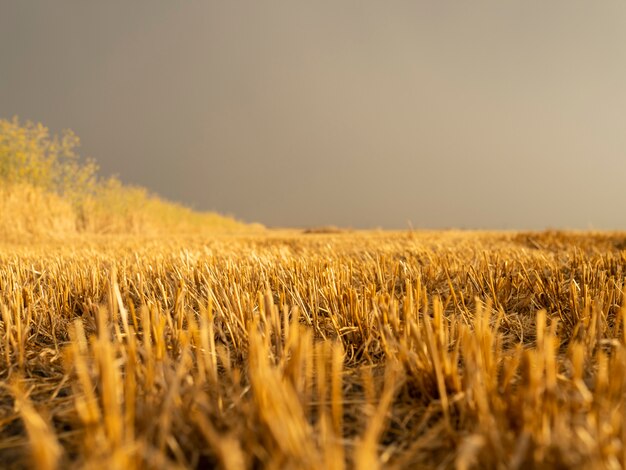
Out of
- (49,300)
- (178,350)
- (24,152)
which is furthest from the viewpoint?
(24,152)

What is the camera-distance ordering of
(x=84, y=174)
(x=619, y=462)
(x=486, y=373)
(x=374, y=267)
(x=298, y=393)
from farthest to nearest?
(x=84, y=174)
(x=374, y=267)
(x=486, y=373)
(x=298, y=393)
(x=619, y=462)

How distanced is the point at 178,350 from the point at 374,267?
128 centimetres

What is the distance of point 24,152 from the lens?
9320mm

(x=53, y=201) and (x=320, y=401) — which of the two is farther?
(x=53, y=201)

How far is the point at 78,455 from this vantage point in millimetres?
673

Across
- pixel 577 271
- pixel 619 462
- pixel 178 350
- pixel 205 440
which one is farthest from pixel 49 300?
pixel 577 271

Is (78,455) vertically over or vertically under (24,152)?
under

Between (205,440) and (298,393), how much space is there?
15cm

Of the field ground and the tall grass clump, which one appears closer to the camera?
the field ground

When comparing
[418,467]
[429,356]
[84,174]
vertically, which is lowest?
[418,467]

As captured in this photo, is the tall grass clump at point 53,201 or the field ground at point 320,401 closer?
the field ground at point 320,401

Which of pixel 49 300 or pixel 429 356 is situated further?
pixel 49 300

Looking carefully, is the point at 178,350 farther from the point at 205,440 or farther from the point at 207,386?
the point at 205,440

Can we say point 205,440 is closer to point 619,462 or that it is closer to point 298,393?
point 298,393
